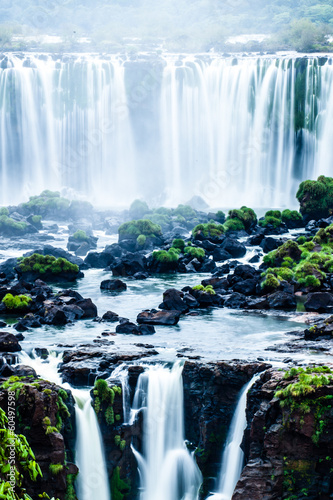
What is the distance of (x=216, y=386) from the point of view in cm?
1414

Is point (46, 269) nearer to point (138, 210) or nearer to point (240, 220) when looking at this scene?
point (240, 220)

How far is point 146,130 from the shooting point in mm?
51594

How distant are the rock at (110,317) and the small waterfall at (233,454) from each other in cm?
677

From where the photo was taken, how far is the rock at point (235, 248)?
95.9ft

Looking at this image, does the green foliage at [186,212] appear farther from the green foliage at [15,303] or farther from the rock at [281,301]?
the green foliage at [15,303]

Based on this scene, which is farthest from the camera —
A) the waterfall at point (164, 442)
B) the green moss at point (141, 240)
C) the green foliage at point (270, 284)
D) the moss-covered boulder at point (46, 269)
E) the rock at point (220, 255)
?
the green moss at point (141, 240)

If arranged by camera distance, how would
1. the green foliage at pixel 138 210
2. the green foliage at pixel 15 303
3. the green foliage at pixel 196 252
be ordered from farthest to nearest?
the green foliage at pixel 138 210 → the green foliage at pixel 196 252 → the green foliage at pixel 15 303

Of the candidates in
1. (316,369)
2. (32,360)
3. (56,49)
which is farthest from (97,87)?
(316,369)

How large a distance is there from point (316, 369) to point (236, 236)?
20.4 metres

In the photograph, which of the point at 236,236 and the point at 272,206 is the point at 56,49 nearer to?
the point at 272,206

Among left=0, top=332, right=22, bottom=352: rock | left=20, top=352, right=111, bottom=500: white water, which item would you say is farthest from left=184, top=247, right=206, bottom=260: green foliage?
left=20, top=352, right=111, bottom=500: white water

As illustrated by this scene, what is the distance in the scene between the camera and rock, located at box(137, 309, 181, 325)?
63.9 feet

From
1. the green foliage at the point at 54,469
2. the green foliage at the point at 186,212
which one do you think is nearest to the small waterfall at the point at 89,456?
the green foliage at the point at 54,469

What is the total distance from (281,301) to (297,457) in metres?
9.66
